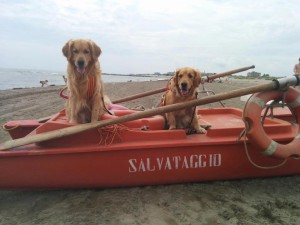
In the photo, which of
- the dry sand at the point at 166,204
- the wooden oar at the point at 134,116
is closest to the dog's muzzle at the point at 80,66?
the wooden oar at the point at 134,116

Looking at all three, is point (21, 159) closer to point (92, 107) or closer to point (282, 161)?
point (92, 107)

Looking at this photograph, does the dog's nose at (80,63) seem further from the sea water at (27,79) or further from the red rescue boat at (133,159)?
the sea water at (27,79)

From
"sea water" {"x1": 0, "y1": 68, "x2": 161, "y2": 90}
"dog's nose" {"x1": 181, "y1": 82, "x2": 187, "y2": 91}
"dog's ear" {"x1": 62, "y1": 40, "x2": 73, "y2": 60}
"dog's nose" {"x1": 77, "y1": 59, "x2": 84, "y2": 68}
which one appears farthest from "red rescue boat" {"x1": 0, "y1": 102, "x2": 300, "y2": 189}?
"sea water" {"x1": 0, "y1": 68, "x2": 161, "y2": 90}

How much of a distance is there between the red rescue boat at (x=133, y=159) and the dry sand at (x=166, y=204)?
13cm

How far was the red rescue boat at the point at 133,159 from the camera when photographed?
3.43 m

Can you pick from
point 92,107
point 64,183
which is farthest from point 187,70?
point 64,183

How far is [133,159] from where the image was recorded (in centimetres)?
353

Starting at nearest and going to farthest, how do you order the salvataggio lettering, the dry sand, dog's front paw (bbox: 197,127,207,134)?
the dry sand < the salvataggio lettering < dog's front paw (bbox: 197,127,207,134)

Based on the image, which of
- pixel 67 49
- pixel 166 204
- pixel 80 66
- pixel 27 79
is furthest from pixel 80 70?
pixel 27 79

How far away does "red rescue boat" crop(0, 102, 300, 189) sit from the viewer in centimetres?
343

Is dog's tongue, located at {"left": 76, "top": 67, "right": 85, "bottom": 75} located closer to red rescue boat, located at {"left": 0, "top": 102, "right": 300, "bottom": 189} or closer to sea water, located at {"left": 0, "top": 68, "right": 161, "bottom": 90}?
red rescue boat, located at {"left": 0, "top": 102, "right": 300, "bottom": 189}

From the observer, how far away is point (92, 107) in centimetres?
405

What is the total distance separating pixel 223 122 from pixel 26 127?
283 centimetres

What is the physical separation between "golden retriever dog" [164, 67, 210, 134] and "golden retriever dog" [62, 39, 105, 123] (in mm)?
939
